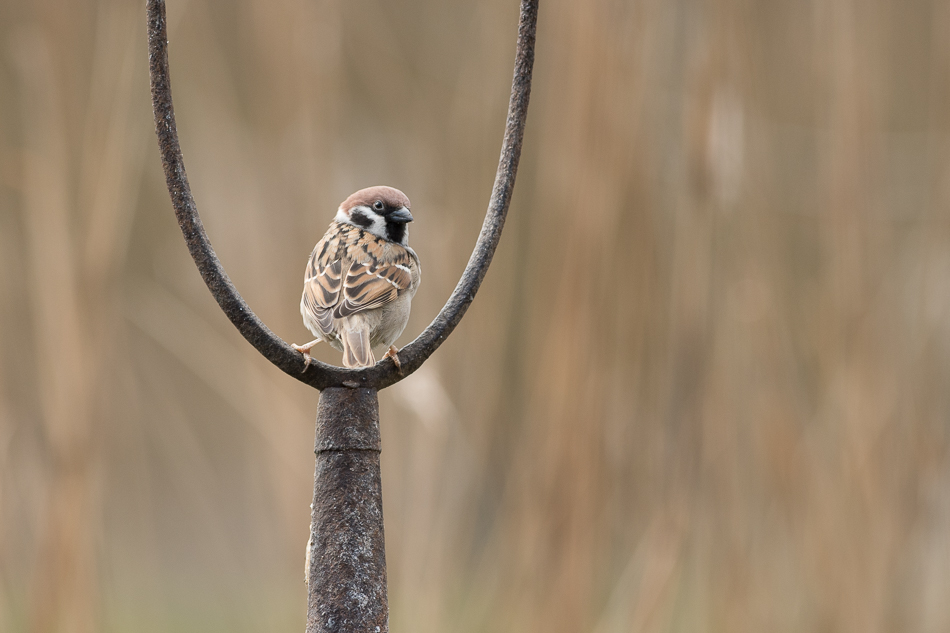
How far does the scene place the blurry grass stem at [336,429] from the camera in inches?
18.5

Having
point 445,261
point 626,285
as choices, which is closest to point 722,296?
point 626,285

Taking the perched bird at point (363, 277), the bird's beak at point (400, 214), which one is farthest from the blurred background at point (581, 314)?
the bird's beak at point (400, 214)

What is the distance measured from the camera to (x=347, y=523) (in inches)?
19.2

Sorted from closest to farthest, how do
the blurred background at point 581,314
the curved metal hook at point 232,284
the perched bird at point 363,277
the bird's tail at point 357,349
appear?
1. the curved metal hook at point 232,284
2. the bird's tail at point 357,349
3. the perched bird at point 363,277
4. the blurred background at point 581,314

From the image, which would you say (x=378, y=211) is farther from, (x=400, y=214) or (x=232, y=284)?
(x=232, y=284)

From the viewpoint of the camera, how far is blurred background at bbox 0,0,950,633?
1.16m

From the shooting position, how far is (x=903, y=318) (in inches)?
54.1

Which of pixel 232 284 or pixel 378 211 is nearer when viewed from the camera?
pixel 232 284

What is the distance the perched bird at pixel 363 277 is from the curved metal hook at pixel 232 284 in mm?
233

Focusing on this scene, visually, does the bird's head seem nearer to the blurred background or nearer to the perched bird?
the perched bird

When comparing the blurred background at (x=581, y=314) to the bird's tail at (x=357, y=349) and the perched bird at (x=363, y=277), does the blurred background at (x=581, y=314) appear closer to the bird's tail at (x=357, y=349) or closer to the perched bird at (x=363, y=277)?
the perched bird at (x=363, y=277)

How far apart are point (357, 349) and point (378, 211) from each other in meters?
0.19

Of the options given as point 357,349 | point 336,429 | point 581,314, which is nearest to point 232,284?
point 336,429

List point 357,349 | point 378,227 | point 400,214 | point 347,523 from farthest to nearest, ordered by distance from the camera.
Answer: point 378,227
point 400,214
point 357,349
point 347,523
